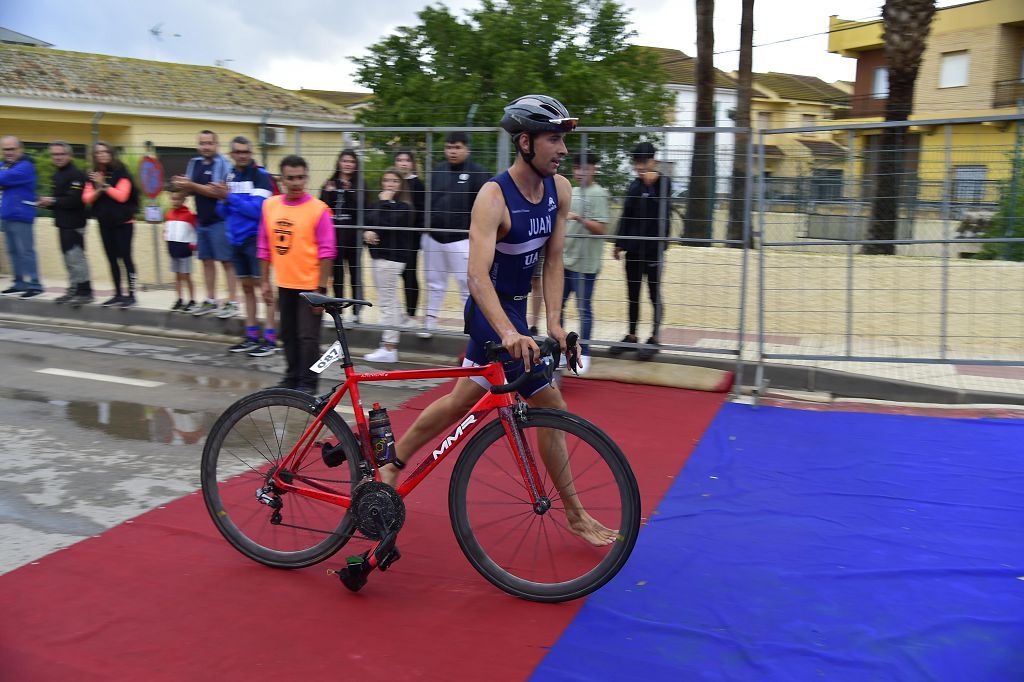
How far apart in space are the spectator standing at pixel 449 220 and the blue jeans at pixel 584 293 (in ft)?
3.27

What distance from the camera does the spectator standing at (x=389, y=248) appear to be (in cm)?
912

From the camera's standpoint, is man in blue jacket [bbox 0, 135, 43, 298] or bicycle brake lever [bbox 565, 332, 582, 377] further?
man in blue jacket [bbox 0, 135, 43, 298]

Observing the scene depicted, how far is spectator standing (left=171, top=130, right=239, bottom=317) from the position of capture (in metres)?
9.76

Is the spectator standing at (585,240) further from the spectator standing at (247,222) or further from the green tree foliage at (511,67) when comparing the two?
the green tree foliage at (511,67)

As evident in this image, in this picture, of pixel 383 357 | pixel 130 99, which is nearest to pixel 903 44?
pixel 383 357

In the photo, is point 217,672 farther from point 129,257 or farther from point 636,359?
point 129,257

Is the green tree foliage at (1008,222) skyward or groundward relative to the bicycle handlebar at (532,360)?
skyward

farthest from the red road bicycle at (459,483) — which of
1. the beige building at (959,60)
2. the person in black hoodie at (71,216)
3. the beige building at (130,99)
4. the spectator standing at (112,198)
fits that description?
the beige building at (959,60)

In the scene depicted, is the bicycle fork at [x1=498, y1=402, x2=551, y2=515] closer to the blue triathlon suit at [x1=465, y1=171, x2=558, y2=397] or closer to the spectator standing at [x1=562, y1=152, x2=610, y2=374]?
the blue triathlon suit at [x1=465, y1=171, x2=558, y2=397]

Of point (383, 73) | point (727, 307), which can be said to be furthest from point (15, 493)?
point (383, 73)

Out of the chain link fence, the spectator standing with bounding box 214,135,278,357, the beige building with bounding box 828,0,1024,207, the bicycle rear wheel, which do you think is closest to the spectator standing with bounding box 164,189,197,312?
the spectator standing with bounding box 214,135,278,357

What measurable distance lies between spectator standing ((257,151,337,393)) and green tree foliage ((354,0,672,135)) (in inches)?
579

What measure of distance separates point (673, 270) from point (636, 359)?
983mm

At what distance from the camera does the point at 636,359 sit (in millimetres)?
8516
